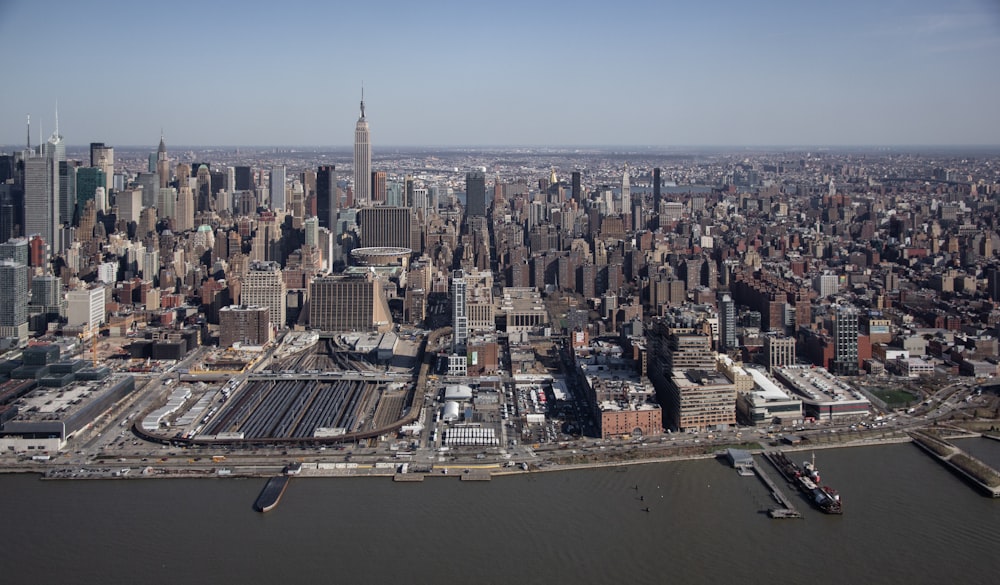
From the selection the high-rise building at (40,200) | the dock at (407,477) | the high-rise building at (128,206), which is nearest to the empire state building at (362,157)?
the high-rise building at (128,206)

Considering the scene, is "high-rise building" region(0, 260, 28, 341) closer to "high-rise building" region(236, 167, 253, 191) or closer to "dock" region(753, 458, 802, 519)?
"dock" region(753, 458, 802, 519)

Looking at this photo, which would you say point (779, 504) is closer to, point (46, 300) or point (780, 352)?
point (780, 352)

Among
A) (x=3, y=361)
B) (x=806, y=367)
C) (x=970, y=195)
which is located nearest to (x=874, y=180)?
(x=970, y=195)

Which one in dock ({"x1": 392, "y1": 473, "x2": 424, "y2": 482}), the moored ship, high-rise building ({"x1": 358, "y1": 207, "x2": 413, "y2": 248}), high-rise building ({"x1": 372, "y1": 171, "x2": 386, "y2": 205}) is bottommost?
dock ({"x1": 392, "y1": 473, "x2": 424, "y2": 482})

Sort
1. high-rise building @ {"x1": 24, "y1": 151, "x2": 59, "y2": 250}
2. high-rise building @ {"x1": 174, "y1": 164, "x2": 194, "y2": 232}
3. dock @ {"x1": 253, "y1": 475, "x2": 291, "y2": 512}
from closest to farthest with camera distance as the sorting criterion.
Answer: dock @ {"x1": 253, "y1": 475, "x2": 291, "y2": 512} < high-rise building @ {"x1": 24, "y1": 151, "x2": 59, "y2": 250} < high-rise building @ {"x1": 174, "y1": 164, "x2": 194, "y2": 232}

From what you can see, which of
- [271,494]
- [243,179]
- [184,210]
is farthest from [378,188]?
[271,494]

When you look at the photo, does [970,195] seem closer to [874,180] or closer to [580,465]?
[874,180]

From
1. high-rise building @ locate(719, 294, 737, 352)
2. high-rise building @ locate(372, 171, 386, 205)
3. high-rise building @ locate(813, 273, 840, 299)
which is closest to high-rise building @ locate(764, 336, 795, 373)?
high-rise building @ locate(719, 294, 737, 352)
